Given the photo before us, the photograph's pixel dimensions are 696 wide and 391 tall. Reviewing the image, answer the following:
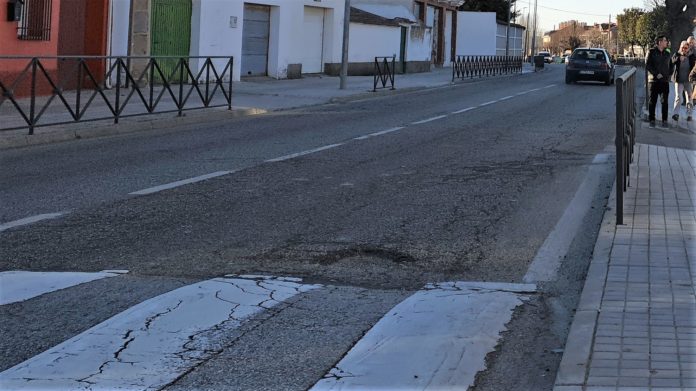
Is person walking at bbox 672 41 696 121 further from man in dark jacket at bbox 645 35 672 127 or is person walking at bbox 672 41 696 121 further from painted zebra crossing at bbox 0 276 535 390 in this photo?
painted zebra crossing at bbox 0 276 535 390

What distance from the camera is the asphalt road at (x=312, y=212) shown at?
6.24m

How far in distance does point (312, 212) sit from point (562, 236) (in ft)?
7.16

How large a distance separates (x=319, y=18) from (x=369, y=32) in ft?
17.5

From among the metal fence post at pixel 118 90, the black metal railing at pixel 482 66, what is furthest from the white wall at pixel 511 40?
the metal fence post at pixel 118 90

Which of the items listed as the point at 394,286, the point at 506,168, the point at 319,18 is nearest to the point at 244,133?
the point at 506,168

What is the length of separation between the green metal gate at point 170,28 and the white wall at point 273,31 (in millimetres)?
333

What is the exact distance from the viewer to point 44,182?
10.2m

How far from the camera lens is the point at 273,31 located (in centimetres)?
3353

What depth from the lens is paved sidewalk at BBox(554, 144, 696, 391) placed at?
4.39 m

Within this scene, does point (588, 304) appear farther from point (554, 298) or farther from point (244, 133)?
point (244, 133)

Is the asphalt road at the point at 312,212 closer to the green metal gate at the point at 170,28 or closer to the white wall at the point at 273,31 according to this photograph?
the green metal gate at the point at 170,28

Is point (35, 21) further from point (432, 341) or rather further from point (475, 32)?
point (475, 32)

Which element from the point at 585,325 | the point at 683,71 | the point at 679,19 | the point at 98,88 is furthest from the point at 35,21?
the point at 679,19

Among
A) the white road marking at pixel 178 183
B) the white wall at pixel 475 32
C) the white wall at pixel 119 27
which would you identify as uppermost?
the white wall at pixel 475 32
